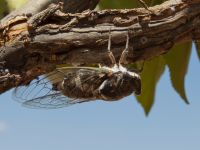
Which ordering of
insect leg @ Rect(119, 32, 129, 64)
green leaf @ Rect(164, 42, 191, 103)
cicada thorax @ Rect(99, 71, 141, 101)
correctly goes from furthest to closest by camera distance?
1. green leaf @ Rect(164, 42, 191, 103)
2. cicada thorax @ Rect(99, 71, 141, 101)
3. insect leg @ Rect(119, 32, 129, 64)

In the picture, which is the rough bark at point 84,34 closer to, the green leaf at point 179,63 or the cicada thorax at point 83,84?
the cicada thorax at point 83,84

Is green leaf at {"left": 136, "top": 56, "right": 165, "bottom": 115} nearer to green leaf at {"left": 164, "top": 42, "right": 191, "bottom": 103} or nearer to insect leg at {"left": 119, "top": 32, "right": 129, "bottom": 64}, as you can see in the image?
green leaf at {"left": 164, "top": 42, "right": 191, "bottom": 103}

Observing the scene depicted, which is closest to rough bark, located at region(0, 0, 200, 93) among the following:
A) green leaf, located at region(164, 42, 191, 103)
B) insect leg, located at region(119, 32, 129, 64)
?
→ insect leg, located at region(119, 32, 129, 64)

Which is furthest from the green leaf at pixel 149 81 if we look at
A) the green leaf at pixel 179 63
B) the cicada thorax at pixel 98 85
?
the cicada thorax at pixel 98 85

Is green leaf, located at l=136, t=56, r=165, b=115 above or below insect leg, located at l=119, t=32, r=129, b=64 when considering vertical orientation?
below

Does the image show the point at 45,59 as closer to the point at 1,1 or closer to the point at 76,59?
the point at 76,59

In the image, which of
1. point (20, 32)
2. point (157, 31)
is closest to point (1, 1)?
point (20, 32)
